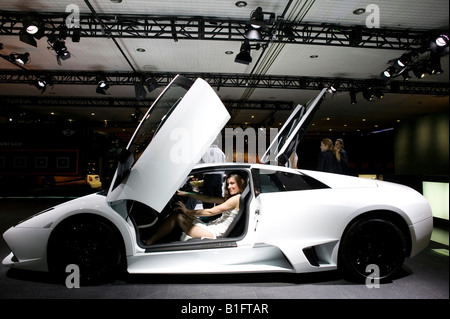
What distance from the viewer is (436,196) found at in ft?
17.6

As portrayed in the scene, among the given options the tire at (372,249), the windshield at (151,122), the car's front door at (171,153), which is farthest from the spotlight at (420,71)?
the windshield at (151,122)

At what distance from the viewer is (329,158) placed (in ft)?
17.9

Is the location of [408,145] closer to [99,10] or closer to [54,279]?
[99,10]

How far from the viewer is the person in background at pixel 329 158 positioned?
5430mm

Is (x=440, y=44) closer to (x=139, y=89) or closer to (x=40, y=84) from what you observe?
(x=139, y=89)

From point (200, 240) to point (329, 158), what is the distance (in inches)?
152

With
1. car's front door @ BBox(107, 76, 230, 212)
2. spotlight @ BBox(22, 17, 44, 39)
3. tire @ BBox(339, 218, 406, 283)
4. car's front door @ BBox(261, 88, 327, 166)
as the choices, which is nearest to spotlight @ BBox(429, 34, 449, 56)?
car's front door @ BBox(261, 88, 327, 166)

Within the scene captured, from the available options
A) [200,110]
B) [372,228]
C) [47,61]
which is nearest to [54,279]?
[200,110]

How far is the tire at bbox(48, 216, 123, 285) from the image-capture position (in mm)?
2418

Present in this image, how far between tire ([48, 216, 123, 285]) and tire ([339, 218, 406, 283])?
210 cm

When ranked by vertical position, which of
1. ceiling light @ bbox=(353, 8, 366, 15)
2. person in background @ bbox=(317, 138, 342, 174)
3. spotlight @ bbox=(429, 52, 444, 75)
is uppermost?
ceiling light @ bbox=(353, 8, 366, 15)

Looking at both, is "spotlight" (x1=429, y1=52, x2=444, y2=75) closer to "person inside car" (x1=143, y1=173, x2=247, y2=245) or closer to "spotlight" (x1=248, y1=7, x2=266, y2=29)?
"spotlight" (x1=248, y1=7, x2=266, y2=29)

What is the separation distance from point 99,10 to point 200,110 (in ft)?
16.0
